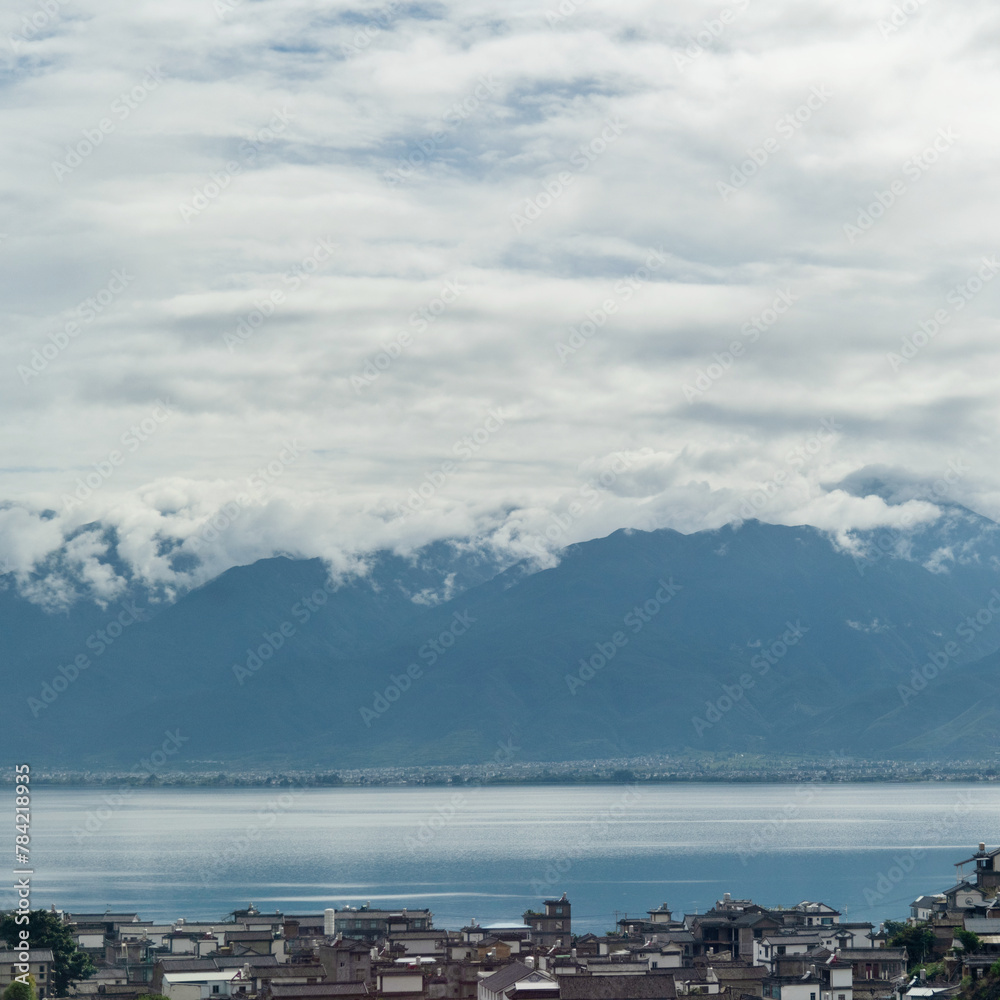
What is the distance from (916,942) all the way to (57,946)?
4275 centimetres

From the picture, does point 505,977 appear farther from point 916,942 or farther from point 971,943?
point 916,942

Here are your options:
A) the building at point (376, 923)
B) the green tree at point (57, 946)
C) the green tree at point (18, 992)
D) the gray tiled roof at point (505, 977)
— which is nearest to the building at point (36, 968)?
the green tree at point (57, 946)

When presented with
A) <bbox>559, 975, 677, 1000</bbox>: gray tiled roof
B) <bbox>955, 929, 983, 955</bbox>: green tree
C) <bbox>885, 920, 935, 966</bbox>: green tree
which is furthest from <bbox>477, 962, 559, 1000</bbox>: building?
<bbox>885, 920, 935, 966</bbox>: green tree

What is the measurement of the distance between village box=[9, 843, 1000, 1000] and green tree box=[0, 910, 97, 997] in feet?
2.19

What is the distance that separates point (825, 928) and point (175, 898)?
3176 inches

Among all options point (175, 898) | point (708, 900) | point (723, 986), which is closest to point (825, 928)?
point (723, 986)

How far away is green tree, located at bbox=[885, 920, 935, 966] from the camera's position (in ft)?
A: 264

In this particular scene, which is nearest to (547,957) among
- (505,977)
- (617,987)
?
(505,977)

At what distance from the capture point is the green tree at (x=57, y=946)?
78.9 m

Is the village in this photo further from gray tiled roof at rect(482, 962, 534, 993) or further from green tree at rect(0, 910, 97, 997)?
green tree at rect(0, 910, 97, 997)

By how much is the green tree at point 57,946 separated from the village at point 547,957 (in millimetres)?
668

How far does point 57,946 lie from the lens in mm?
81562

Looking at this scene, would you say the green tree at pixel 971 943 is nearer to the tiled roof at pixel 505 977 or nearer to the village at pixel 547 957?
the village at pixel 547 957

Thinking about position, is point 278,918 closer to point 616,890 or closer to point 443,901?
point 443,901
